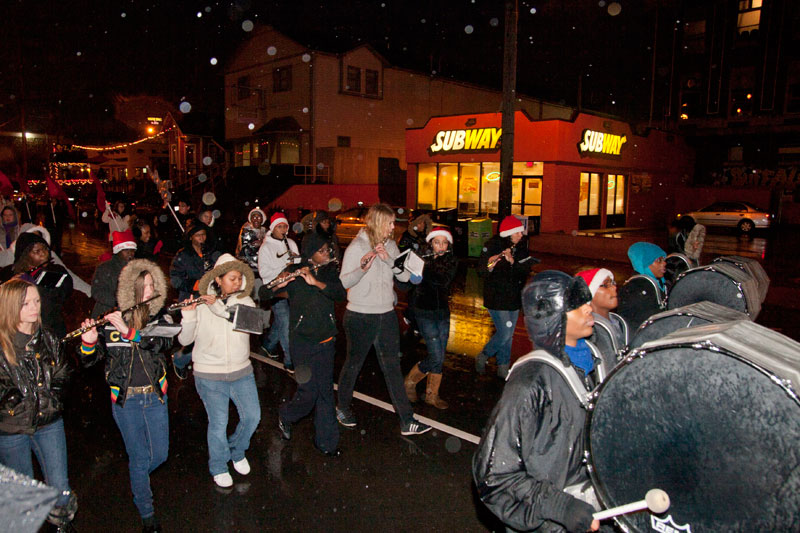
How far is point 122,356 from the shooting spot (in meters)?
3.75

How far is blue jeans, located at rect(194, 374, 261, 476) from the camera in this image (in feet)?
13.6

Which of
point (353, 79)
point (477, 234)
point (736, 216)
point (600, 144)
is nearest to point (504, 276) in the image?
point (477, 234)

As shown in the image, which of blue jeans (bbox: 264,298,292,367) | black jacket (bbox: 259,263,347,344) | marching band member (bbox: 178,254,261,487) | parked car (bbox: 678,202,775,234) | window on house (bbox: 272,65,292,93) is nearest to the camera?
marching band member (bbox: 178,254,261,487)

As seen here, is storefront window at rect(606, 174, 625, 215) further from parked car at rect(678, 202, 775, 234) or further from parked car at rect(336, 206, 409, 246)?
parked car at rect(336, 206, 409, 246)

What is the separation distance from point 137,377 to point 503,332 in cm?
401

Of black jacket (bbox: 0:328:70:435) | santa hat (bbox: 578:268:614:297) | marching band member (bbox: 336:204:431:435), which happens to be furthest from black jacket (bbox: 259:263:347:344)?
santa hat (bbox: 578:268:614:297)

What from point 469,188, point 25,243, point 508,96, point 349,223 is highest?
point 508,96

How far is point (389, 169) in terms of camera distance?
1332 inches

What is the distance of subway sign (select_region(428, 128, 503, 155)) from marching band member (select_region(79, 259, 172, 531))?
2026 centimetres

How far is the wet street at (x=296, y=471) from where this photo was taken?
392 cm

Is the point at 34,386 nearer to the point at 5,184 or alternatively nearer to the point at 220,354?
the point at 220,354

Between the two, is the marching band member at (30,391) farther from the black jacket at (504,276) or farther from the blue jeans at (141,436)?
the black jacket at (504,276)

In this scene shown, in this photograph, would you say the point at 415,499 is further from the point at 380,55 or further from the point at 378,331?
the point at 380,55

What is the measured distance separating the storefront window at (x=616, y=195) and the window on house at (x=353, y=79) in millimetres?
15897
